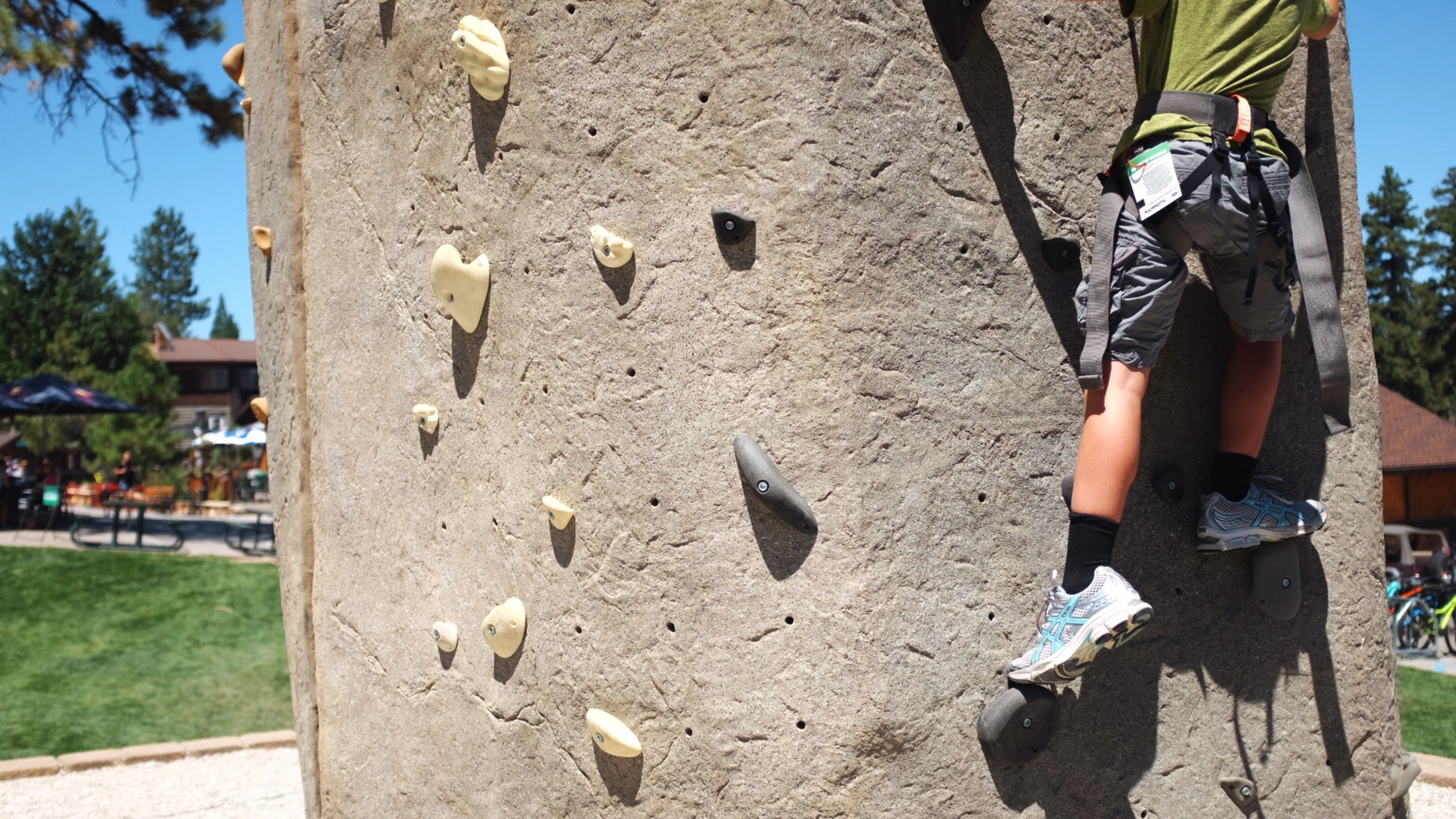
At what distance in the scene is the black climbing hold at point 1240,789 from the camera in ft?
8.32

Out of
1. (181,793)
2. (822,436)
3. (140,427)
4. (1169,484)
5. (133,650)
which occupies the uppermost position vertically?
(140,427)

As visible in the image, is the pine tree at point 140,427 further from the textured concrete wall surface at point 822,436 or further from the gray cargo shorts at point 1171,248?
the gray cargo shorts at point 1171,248

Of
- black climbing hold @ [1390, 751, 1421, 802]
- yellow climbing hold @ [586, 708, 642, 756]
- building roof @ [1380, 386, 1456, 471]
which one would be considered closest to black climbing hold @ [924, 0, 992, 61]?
yellow climbing hold @ [586, 708, 642, 756]

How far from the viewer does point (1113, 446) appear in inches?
89.7

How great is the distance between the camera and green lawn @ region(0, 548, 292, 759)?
6520 millimetres

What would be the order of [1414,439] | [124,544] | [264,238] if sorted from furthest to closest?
[1414,439] < [124,544] < [264,238]

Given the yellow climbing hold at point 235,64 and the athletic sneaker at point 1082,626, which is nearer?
the athletic sneaker at point 1082,626

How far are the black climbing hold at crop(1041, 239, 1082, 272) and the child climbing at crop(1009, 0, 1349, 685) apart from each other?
0.40ft

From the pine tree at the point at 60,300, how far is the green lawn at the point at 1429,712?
34875mm

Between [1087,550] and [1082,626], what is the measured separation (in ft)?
0.49

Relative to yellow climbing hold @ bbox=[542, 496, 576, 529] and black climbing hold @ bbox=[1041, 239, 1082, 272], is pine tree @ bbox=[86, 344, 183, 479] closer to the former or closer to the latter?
yellow climbing hold @ bbox=[542, 496, 576, 529]

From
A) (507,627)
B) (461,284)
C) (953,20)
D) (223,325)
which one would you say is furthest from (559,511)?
(223,325)

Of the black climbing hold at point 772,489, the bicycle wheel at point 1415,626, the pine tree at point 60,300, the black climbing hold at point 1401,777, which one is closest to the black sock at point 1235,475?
the black climbing hold at point 1401,777

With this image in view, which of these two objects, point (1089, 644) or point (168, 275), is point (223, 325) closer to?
point (168, 275)
